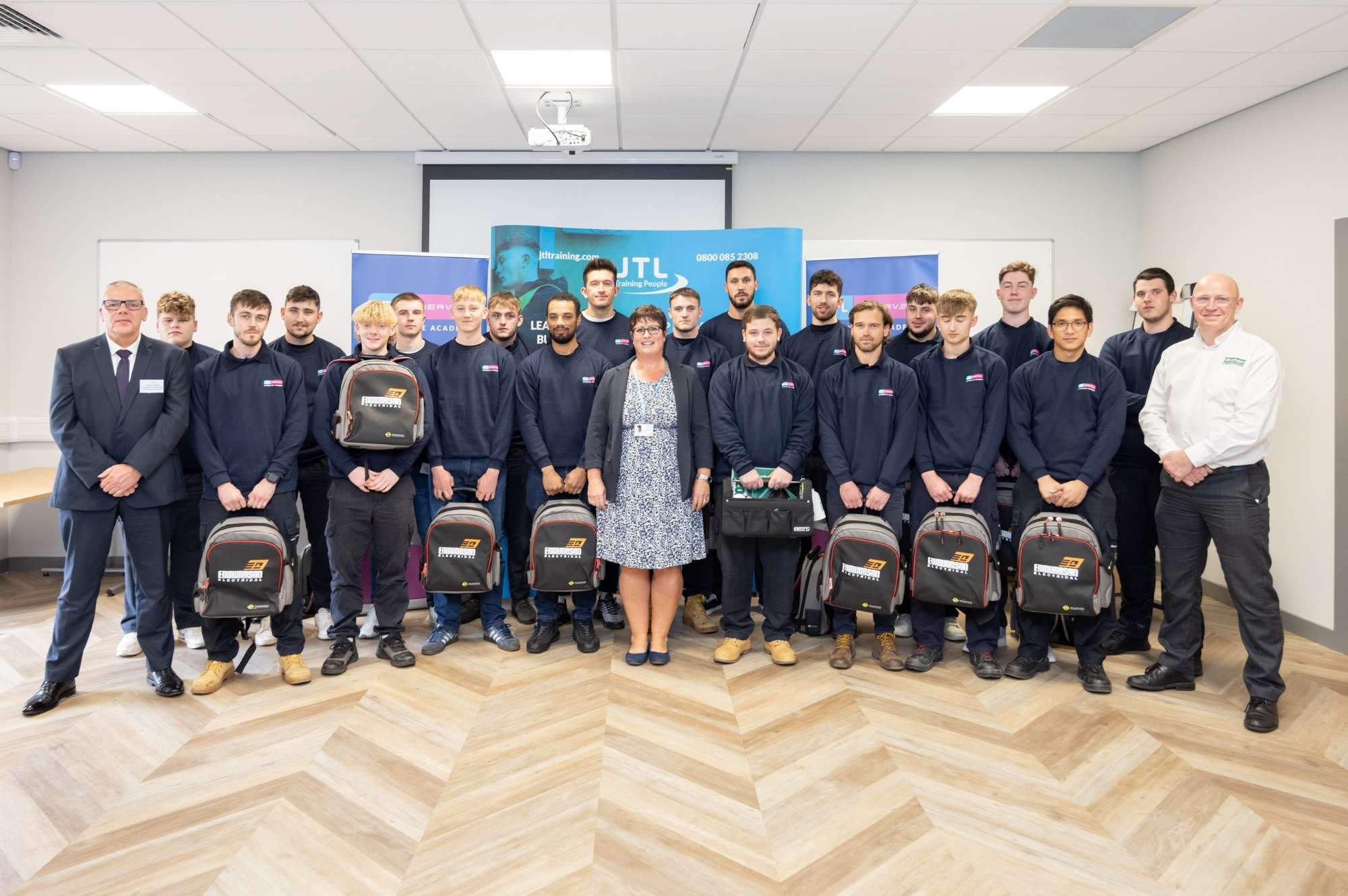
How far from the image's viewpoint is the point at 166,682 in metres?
3.38

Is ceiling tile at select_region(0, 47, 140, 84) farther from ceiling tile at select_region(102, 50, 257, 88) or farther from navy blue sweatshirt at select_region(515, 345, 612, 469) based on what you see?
navy blue sweatshirt at select_region(515, 345, 612, 469)

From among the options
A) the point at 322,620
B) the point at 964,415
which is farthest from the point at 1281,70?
the point at 322,620

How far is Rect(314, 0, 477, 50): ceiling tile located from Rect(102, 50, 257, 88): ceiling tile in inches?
34.9

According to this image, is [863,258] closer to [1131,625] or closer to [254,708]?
[1131,625]

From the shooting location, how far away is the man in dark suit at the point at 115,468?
3184mm

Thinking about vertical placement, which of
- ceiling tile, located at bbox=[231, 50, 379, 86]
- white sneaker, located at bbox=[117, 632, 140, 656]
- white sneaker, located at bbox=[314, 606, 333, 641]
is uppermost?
ceiling tile, located at bbox=[231, 50, 379, 86]

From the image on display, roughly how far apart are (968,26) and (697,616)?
11.2 feet

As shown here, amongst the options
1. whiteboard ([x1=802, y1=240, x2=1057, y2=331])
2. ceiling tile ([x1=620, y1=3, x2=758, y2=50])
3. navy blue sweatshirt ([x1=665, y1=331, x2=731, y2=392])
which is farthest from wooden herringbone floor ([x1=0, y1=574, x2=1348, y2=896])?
whiteboard ([x1=802, y1=240, x2=1057, y2=331])

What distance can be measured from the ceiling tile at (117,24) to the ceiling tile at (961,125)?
453 centimetres

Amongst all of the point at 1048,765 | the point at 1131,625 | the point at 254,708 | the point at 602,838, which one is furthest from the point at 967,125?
the point at 254,708

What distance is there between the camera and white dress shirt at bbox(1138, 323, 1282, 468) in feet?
10.3

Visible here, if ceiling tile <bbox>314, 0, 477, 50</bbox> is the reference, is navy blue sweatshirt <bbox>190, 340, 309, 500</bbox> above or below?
below

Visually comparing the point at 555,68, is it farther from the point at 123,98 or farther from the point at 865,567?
the point at 865,567

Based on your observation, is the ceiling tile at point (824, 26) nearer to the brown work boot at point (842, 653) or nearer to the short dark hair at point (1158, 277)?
the short dark hair at point (1158, 277)
